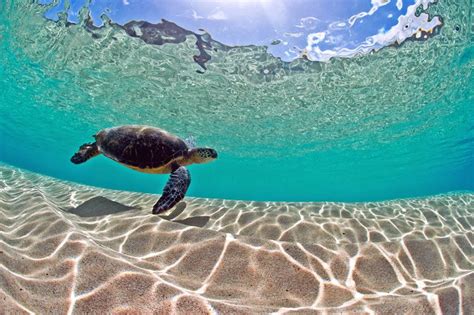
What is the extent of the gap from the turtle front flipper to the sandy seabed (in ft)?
0.70

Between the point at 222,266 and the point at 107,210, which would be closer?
the point at 222,266

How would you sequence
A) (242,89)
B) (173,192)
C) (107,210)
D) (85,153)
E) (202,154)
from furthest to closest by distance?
1. (242,89)
2. (85,153)
3. (202,154)
4. (107,210)
5. (173,192)

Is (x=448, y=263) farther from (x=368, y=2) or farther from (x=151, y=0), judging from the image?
(x=151, y=0)

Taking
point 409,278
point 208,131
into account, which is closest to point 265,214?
point 409,278

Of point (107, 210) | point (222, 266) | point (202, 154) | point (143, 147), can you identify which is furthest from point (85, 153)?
point (222, 266)

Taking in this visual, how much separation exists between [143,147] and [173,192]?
1334 millimetres

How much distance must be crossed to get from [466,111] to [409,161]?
26901mm

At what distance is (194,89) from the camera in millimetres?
18094

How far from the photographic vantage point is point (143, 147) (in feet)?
16.1

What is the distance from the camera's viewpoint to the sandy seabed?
5.62 feet

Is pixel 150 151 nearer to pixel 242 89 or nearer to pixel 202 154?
pixel 202 154

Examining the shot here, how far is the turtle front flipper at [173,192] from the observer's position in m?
3.72

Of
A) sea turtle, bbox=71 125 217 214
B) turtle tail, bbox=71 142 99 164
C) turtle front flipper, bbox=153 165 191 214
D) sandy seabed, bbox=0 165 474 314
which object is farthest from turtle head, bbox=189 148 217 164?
turtle tail, bbox=71 142 99 164

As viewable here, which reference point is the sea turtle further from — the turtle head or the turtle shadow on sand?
the turtle shadow on sand
